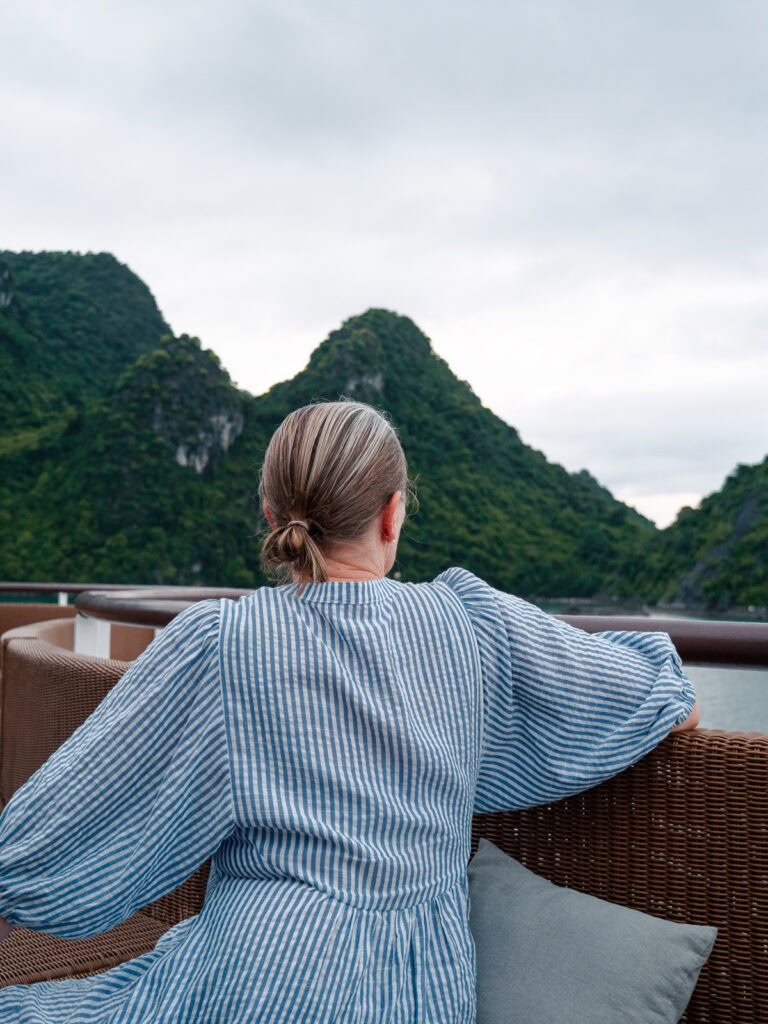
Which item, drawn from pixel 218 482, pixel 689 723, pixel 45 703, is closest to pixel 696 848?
pixel 689 723

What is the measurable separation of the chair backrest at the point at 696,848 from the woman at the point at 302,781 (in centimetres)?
18

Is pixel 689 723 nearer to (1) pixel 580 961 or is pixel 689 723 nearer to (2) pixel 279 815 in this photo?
(1) pixel 580 961

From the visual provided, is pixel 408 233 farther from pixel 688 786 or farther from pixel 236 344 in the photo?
pixel 688 786

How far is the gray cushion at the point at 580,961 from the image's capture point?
86cm

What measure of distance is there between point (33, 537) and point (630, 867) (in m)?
37.3

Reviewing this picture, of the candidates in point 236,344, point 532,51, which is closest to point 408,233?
point 236,344

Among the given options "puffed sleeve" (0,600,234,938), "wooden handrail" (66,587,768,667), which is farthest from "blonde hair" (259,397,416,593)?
"wooden handrail" (66,587,768,667)

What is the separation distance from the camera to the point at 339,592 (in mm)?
869

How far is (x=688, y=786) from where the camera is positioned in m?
0.98

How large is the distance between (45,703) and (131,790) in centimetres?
88

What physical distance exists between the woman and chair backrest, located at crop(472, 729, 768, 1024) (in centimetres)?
18

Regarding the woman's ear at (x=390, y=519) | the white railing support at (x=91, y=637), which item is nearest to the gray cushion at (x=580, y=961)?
the woman's ear at (x=390, y=519)

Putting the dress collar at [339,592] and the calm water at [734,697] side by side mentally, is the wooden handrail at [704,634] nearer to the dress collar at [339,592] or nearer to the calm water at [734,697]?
the calm water at [734,697]

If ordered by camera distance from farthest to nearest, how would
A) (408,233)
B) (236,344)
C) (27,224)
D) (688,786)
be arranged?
(236,344), (27,224), (408,233), (688,786)
